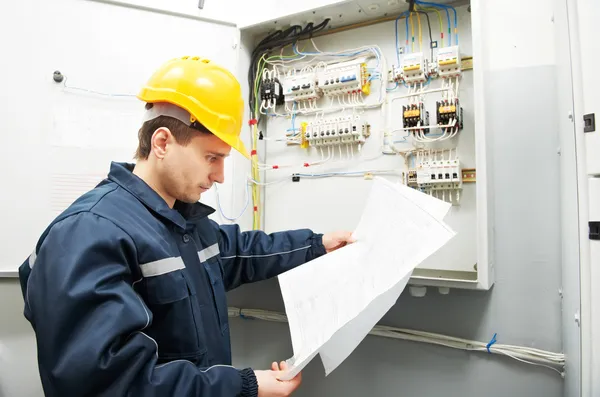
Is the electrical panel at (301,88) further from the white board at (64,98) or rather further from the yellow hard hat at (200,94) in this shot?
the yellow hard hat at (200,94)

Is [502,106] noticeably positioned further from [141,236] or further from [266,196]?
[141,236]

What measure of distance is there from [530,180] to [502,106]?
28 centimetres

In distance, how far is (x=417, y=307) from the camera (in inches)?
Result: 50.2

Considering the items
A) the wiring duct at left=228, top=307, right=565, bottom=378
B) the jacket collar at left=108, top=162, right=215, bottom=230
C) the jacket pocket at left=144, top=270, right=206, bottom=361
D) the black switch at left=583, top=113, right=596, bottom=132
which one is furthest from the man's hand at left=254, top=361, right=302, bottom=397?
the black switch at left=583, top=113, right=596, bottom=132

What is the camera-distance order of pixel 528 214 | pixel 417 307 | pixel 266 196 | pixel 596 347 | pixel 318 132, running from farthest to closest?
pixel 266 196 < pixel 318 132 < pixel 417 307 < pixel 528 214 < pixel 596 347

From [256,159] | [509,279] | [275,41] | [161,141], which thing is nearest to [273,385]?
[161,141]

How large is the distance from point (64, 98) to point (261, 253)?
0.92 m

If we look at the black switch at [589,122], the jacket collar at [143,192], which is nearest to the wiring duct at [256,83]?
the jacket collar at [143,192]

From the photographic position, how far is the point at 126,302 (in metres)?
0.58

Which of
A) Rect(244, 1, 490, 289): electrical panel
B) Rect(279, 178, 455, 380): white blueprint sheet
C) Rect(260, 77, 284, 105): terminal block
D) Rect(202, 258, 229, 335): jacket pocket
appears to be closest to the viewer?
Rect(279, 178, 455, 380): white blueprint sheet

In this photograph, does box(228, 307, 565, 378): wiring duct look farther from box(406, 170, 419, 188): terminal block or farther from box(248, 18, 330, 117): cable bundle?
box(248, 18, 330, 117): cable bundle

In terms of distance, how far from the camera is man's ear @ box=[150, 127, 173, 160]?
0.79m

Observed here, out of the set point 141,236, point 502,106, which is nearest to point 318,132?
point 502,106

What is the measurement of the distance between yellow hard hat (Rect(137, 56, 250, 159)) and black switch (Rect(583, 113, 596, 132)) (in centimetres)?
74
